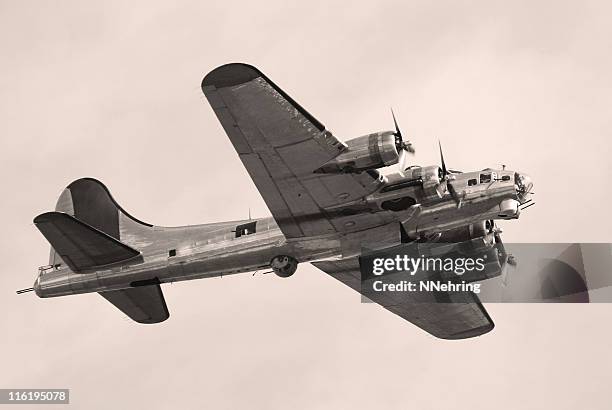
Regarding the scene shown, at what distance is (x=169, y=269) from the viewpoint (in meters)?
38.0

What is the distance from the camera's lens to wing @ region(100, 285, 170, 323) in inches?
1596

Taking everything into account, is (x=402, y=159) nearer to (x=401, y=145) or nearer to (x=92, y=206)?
(x=401, y=145)

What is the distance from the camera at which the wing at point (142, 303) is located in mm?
40531

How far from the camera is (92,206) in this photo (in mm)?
42844

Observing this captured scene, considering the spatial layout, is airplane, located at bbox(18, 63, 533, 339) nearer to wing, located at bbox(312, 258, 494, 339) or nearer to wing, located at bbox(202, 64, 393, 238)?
wing, located at bbox(202, 64, 393, 238)

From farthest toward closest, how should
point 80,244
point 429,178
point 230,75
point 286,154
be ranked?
point 80,244
point 429,178
point 286,154
point 230,75

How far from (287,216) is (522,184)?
7.46 m

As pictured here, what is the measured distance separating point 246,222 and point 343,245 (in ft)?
11.8

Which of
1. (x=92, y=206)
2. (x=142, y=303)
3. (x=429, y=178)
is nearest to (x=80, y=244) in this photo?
(x=142, y=303)

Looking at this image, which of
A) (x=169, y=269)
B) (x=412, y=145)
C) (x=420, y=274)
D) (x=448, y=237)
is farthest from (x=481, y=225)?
(x=169, y=269)

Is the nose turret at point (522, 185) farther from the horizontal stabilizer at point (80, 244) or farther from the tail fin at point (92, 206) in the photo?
the tail fin at point (92, 206)

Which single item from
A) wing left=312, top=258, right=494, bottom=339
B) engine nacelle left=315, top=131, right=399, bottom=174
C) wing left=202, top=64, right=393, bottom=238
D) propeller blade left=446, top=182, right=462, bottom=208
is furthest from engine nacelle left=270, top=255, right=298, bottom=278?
wing left=312, top=258, right=494, bottom=339

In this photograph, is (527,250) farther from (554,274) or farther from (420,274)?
(420,274)

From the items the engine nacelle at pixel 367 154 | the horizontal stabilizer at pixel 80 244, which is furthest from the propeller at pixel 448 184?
the horizontal stabilizer at pixel 80 244
